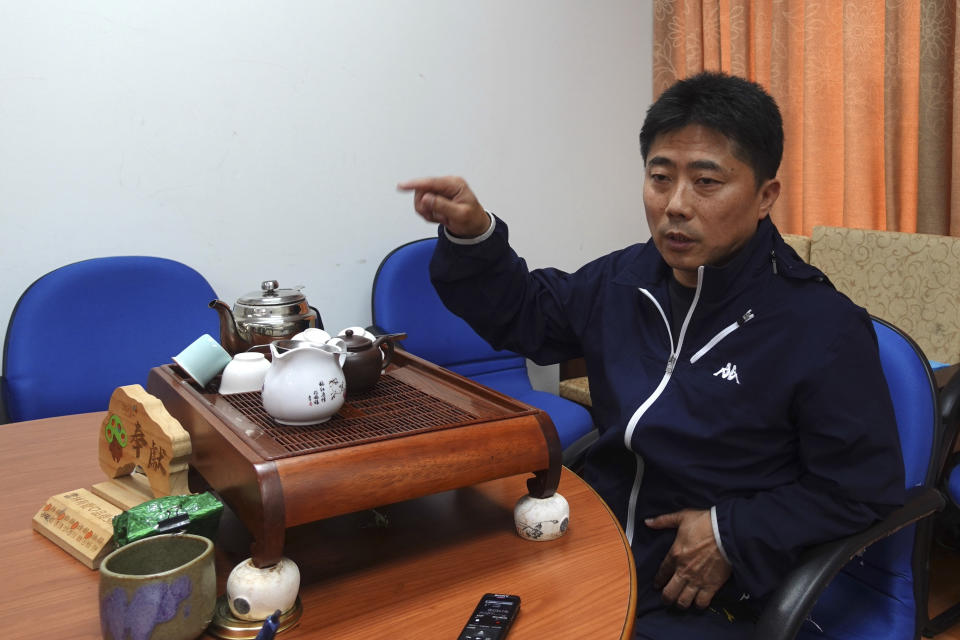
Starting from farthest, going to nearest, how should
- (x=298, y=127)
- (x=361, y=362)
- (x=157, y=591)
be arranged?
(x=298, y=127), (x=361, y=362), (x=157, y=591)

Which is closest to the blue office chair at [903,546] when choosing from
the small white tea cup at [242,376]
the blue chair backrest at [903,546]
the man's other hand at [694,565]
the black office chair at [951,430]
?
the blue chair backrest at [903,546]

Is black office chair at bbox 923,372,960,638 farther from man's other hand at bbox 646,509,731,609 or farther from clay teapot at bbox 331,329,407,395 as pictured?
clay teapot at bbox 331,329,407,395

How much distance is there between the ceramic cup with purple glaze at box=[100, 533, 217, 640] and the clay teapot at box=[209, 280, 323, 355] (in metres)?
0.55

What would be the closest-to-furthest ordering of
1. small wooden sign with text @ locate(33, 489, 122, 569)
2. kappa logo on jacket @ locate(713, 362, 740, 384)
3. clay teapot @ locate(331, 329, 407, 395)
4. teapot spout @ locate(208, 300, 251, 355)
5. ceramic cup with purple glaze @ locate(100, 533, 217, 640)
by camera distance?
ceramic cup with purple glaze @ locate(100, 533, 217, 640), small wooden sign with text @ locate(33, 489, 122, 569), clay teapot @ locate(331, 329, 407, 395), kappa logo on jacket @ locate(713, 362, 740, 384), teapot spout @ locate(208, 300, 251, 355)

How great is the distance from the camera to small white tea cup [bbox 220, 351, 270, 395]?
114 cm

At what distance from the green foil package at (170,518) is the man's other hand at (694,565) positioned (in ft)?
2.31

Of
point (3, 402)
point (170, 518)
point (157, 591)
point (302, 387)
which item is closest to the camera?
point (157, 591)

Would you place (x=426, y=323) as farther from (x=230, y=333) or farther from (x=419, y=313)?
(x=230, y=333)

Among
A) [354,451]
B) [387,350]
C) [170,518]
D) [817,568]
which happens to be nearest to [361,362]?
[387,350]

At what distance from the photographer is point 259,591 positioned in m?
0.82

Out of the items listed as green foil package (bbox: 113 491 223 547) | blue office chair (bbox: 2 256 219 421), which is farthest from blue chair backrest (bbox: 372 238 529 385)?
green foil package (bbox: 113 491 223 547)

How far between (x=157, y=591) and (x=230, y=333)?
2.24ft

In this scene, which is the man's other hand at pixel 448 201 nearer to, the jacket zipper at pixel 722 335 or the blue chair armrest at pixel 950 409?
the jacket zipper at pixel 722 335

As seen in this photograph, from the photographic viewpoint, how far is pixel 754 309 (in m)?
1.26
